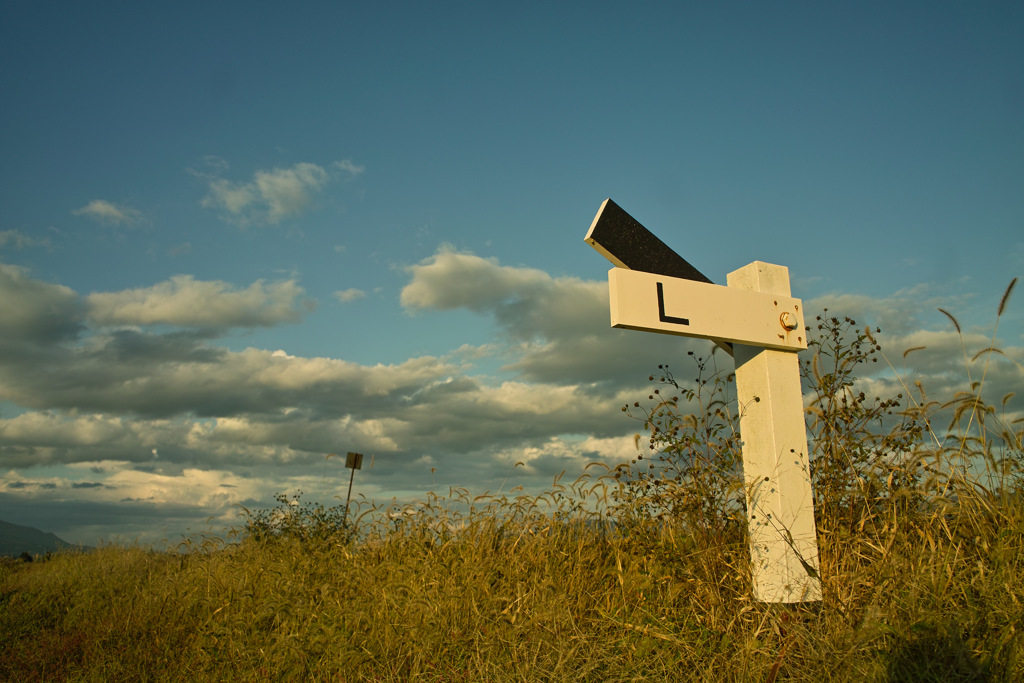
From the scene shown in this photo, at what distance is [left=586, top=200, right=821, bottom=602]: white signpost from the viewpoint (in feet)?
11.2

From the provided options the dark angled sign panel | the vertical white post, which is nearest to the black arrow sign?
the dark angled sign panel

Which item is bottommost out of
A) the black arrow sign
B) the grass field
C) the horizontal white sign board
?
the grass field

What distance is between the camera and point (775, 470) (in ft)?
11.8

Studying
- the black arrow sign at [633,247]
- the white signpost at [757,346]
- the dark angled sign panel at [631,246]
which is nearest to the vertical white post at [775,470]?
the white signpost at [757,346]

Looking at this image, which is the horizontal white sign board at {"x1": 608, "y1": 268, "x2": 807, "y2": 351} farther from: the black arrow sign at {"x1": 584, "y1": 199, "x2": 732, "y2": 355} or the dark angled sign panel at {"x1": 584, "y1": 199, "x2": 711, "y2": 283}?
the dark angled sign panel at {"x1": 584, "y1": 199, "x2": 711, "y2": 283}

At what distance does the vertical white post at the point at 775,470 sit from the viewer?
11.2ft

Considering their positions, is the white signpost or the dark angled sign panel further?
the dark angled sign panel

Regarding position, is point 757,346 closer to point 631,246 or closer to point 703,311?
point 703,311

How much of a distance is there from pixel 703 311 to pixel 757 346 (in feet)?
1.62

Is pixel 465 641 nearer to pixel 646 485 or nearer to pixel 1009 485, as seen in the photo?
pixel 646 485

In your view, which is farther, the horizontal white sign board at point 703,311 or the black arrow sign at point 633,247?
the black arrow sign at point 633,247

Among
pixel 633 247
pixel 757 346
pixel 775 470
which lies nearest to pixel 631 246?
pixel 633 247

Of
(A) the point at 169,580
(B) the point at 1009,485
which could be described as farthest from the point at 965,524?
(A) the point at 169,580

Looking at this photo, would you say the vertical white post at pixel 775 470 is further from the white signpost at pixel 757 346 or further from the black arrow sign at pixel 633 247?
the black arrow sign at pixel 633 247
